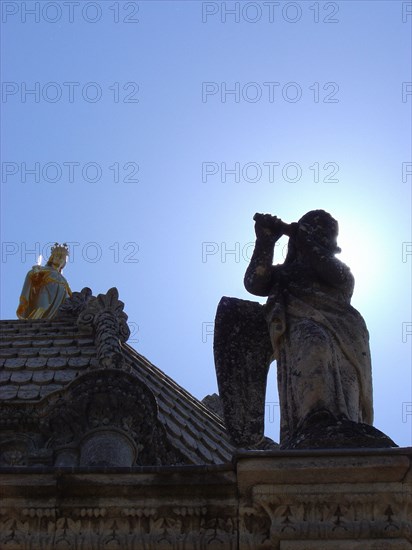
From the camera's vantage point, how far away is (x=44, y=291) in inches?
1001

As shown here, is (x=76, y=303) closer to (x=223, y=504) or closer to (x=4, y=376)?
(x=4, y=376)

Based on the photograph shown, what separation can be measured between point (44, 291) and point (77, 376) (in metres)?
12.8

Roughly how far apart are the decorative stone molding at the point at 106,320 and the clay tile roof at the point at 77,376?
0.52 ft

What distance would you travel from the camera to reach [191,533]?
7.41 m

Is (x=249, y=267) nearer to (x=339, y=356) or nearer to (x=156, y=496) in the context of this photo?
(x=339, y=356)

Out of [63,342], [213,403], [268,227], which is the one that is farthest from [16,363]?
[268,227]

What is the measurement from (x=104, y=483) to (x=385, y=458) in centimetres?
141

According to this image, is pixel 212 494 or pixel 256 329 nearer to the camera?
pixel 212 494

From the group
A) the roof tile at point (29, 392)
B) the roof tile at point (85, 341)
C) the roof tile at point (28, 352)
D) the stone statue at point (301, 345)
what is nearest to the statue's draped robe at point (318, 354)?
the stone statue at point (301, 345)

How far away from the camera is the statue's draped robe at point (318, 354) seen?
8250 millimetres

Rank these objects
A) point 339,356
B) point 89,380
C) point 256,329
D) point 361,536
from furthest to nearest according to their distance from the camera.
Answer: point 89,380
point 256,329
point 339,356
point 361,536

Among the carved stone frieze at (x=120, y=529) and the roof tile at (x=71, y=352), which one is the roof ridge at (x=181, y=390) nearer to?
the roof tile at (x=71, y=352)

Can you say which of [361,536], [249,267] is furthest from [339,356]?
[361,536]

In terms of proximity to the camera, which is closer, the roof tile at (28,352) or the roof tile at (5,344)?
the roof tile at (28,352)
